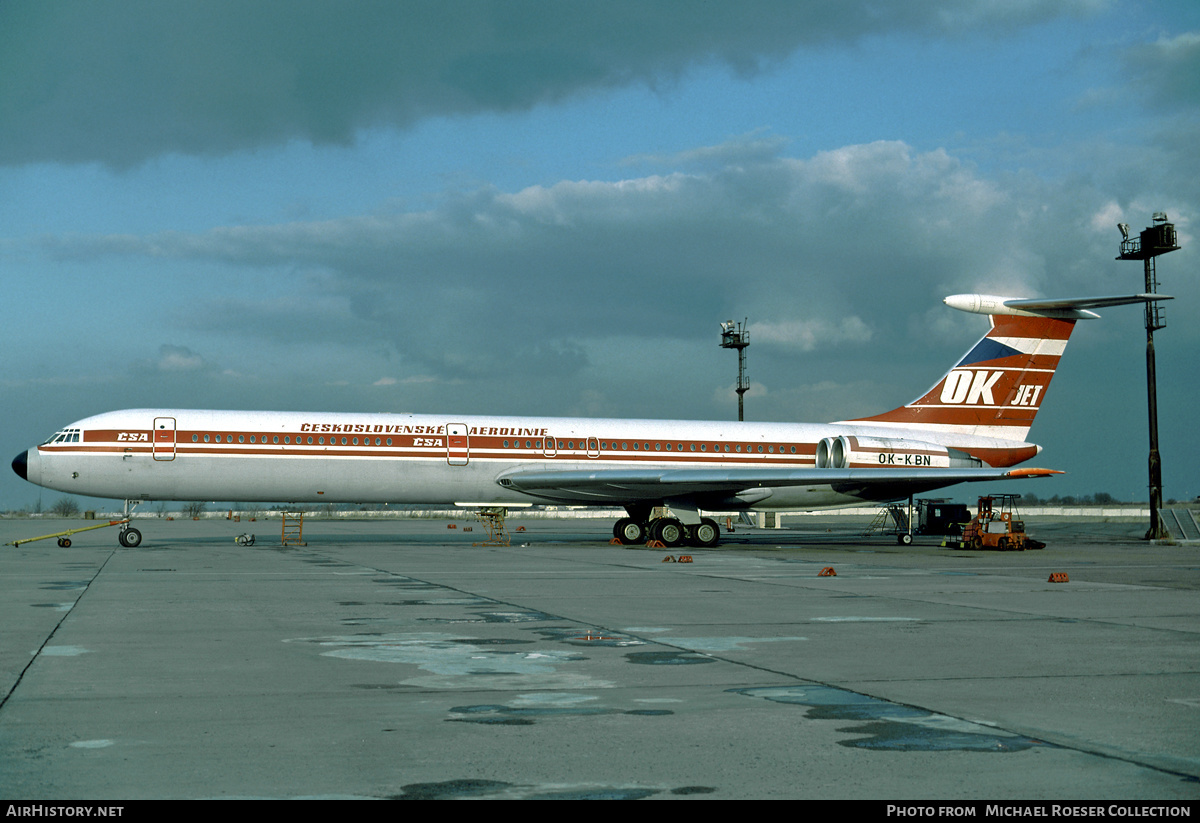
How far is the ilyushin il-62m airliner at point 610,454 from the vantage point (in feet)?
90.4

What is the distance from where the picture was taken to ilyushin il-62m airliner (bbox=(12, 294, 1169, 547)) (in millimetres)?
27562

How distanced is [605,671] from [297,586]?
8867 mm

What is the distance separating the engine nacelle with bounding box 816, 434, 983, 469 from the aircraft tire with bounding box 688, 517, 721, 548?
496 centimetres

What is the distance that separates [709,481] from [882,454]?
22.6 feet

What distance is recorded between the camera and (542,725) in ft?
20.5

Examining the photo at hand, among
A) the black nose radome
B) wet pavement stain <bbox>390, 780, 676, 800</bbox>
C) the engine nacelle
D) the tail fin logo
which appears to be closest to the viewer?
wet pavement stain <bbox>390, 780, 676, 800</bbox>

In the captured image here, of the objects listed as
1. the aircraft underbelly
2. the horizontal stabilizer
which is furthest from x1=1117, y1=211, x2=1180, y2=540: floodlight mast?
the aircraft underbelly

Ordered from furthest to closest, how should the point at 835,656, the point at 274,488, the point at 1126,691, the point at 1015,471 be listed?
the point at 1015,471 < the point at 274,488 < the point at 835,656 < the point at 1126,691

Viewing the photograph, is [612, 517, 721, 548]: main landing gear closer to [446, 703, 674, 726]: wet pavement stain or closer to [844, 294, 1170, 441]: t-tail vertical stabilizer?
[844, 294, 1170, 441]: t-tail vertical stabilizer

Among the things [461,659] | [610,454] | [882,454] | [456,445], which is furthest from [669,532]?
[461,659]

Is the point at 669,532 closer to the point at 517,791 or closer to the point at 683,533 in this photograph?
the point at 683,533
